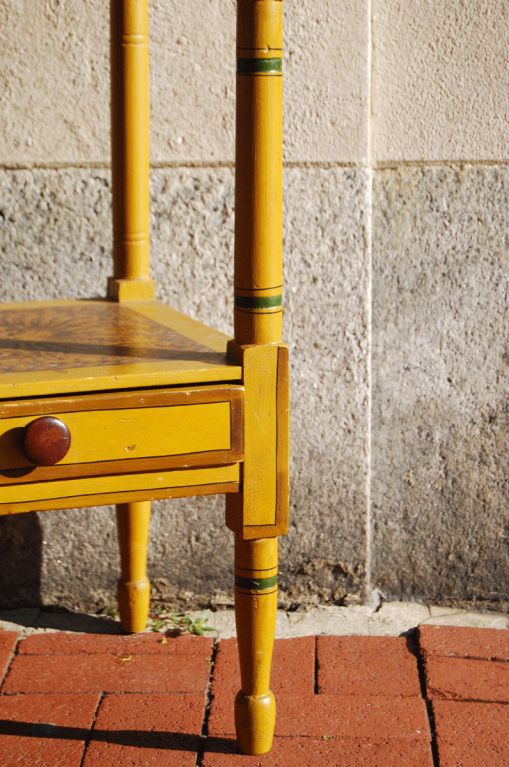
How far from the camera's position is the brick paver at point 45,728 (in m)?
1.93

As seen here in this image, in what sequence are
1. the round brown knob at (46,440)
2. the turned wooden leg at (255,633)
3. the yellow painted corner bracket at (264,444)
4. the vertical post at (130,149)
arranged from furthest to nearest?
the vertical post at (130,149)
the turned wooden leg at (255,633)
the yellow painted corner bracket at (264,444)
the round brown knob at (46,440)

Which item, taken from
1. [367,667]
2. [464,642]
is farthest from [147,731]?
[464,642]

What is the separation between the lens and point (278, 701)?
6.89ft

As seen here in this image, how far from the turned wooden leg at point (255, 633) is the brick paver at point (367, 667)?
28 cm

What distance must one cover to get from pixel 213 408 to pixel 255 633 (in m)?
0.40

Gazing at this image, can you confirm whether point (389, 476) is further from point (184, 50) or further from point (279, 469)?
point (184, 50)

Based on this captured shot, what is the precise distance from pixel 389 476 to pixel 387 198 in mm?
600

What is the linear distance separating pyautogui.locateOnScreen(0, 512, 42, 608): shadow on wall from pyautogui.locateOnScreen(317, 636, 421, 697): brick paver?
2.10 feet

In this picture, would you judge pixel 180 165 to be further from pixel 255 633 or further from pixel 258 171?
pixel 255 633

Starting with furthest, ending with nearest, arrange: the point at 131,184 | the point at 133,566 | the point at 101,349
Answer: the point at 133,566 → the point at 131,184 → the point at 101,349

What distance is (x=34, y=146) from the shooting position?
2.30 metres

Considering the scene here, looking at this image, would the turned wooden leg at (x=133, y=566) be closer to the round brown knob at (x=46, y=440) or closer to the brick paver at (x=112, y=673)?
the brick paver at (x=112, y=673)

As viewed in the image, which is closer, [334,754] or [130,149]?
[334,754]

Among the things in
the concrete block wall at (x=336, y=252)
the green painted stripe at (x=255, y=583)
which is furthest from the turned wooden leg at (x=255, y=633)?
the concrete block wall at (x=336, y=252)
